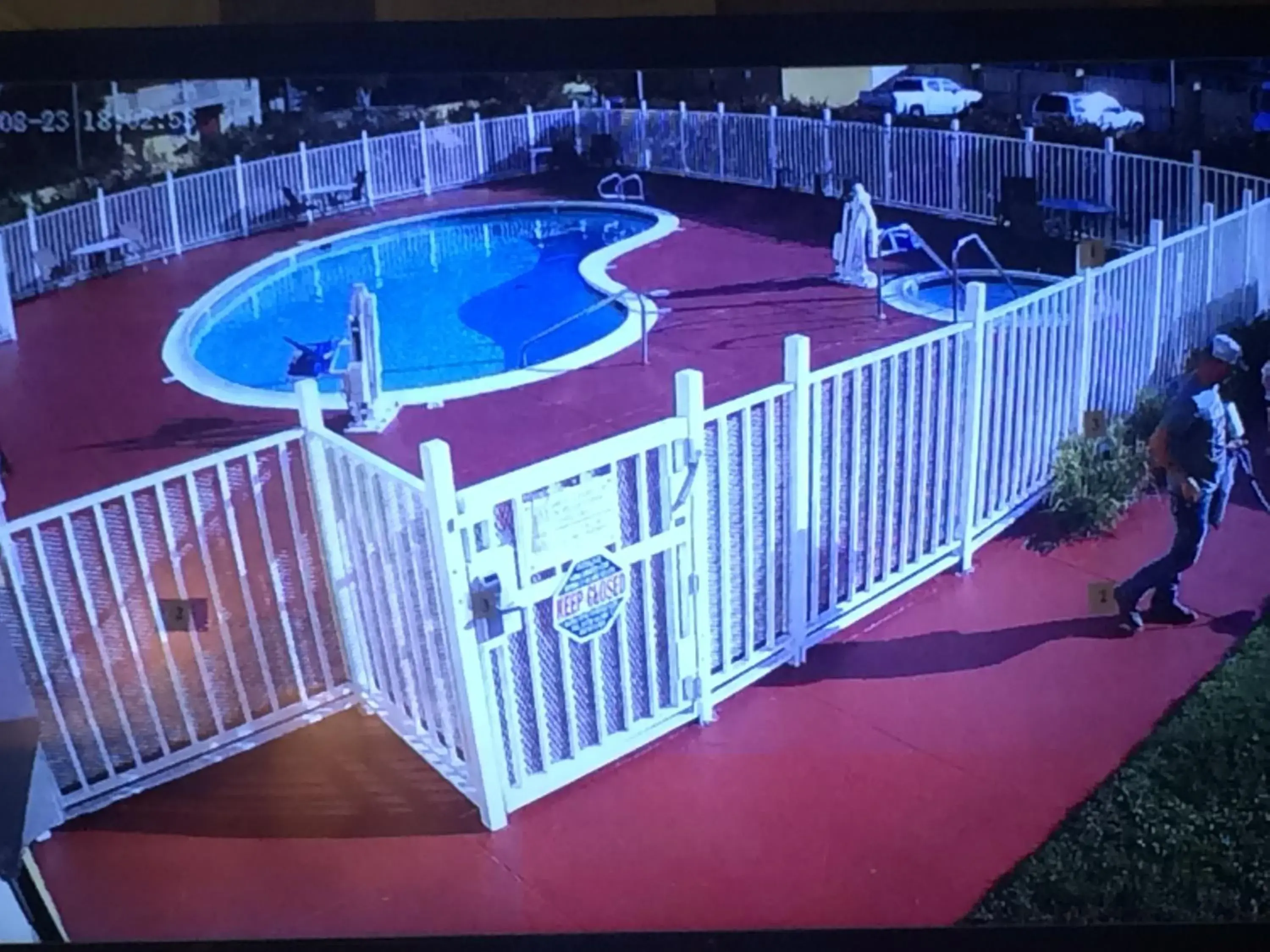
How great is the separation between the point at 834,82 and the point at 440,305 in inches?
29.8

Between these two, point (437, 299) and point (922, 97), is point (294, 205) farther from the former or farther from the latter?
point (922, 97)

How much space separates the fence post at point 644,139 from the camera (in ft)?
7.64

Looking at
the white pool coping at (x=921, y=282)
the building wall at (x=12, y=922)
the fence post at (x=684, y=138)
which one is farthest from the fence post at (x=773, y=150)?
the building wall at (x=12, y=922)

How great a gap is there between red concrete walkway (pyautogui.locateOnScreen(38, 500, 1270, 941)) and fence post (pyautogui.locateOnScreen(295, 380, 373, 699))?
11 cm

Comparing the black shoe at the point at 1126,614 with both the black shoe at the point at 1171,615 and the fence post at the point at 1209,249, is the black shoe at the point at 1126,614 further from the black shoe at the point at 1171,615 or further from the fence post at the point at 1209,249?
the fence post at the point at 1209,249

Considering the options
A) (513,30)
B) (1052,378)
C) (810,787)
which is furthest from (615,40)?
(810,787)

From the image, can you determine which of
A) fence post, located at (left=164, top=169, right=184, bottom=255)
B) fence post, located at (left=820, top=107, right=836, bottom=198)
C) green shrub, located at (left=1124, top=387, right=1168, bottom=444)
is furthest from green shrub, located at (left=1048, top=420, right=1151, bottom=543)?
fence post, located at (left=164, top=169, right=184, bottom=255)

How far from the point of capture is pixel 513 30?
2.16 meters

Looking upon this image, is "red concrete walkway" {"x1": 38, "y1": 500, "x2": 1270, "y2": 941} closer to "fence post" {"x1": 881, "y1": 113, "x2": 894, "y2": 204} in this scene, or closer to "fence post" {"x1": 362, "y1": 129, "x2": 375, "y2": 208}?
"fence post" {"x1": 881, "y1": 113, "x2": 894, "y2": 204}

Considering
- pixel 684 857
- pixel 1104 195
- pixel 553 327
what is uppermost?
pixel 1104 195

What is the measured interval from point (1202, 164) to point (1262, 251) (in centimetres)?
18

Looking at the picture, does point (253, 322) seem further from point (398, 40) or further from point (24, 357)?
point (398, 40)

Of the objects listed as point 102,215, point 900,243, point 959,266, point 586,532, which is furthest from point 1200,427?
point 102,215

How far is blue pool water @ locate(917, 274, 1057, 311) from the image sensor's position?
7.73 feet
